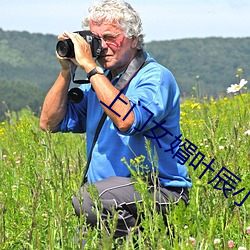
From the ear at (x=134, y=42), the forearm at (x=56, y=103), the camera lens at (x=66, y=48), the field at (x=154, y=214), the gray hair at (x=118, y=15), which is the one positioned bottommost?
the field at (x=154, y=214)

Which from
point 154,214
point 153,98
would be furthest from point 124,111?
point 154,214

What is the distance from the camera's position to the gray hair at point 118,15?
3611mm

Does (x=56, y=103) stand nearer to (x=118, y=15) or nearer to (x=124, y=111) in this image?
(x=118, y=15)

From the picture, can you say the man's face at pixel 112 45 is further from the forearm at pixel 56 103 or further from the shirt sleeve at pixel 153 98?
the forearm at pixel 56 103

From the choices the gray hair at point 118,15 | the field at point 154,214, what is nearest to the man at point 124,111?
the gray hair at point 118,15

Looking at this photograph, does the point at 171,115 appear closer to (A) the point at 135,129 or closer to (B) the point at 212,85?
(A) the point at 135,129

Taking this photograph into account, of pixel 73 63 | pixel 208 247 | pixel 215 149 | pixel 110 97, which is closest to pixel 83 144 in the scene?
pixel 73 63

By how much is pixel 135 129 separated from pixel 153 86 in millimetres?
279

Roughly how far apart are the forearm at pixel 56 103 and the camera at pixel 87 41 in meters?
0.28

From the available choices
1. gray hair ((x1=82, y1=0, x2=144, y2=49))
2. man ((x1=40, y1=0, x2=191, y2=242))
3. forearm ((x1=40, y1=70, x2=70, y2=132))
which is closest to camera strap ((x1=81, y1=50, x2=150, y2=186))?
man ((x1=40, y1=0, x2=191, y2=242))

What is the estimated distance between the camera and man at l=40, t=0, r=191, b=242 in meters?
3.33

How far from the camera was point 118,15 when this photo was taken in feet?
11.9

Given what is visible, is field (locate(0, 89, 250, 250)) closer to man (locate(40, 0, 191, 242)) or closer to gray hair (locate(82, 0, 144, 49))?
man (locate(40, 0, 191, 242))

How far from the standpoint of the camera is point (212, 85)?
164625 mm
